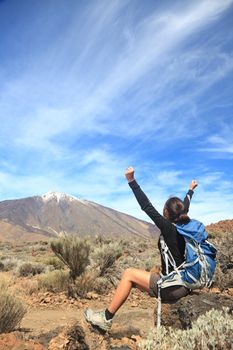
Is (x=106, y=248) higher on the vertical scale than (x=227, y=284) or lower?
higher

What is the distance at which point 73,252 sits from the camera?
39.0ft

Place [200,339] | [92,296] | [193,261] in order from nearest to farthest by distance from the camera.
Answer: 1. [200,339]
2. [193,261]
3. [92,296]

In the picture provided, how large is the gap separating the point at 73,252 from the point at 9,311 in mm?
5507

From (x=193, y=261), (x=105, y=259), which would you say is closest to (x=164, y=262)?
(x=193, y=261)

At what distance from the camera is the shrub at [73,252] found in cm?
1170

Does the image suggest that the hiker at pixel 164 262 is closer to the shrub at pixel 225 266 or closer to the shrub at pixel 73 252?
the shrub at pixel 225 266

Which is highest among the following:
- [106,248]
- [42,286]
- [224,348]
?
[106,248]

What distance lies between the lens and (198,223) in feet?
16.2

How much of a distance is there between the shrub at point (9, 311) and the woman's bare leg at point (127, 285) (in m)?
1.95

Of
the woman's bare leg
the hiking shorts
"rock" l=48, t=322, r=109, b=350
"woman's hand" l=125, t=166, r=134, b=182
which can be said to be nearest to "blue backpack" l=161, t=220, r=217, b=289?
the hiking shorts

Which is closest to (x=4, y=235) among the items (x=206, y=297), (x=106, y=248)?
(x=106, y=248)

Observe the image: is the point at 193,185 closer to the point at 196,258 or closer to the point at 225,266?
the point at 196,258

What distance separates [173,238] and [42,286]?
25.1ft

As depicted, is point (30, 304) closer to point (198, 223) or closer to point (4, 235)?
point (198, 223)
